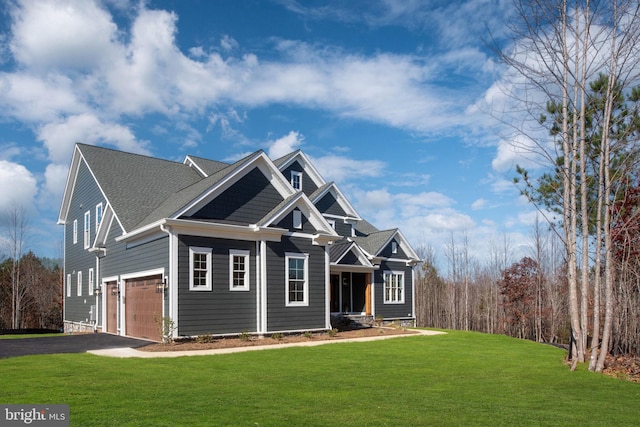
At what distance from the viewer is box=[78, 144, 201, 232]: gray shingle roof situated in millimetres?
19922

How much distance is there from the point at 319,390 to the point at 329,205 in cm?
1812

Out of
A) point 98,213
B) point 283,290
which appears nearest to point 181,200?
point 283,290

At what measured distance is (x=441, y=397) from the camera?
27.0 feet

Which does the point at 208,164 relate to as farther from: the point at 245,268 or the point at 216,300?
the point at 216,300

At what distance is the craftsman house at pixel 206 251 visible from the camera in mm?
16438

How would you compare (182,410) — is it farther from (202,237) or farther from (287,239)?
(287,239)

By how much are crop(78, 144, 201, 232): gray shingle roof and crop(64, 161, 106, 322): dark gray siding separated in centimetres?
96

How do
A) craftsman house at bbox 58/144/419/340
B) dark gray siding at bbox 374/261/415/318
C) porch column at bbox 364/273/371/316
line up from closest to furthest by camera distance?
craftsman house at bbox 58/144/419/340, porch column at bbox 364/273/371/316, dark gray siding at bbox 374/261/415/318

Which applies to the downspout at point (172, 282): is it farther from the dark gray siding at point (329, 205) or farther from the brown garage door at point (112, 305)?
the dark gray siding at point (329, 205)

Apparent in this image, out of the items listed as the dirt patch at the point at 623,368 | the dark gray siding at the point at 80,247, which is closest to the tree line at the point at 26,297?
the dark gray siding at the point at 80,247

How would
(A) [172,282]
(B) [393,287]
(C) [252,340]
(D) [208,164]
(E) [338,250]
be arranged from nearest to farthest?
(A) [172,282] < (C) [252,340] < (E) [338,250] < (D) [208,164] < (B) [393,287]

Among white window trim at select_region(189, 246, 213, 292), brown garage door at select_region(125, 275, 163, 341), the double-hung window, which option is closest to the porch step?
the double-hung window

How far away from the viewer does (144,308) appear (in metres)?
18.0

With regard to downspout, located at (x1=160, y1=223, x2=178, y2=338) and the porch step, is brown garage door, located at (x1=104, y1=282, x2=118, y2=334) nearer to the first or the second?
downspout, located at (x1=160, y1=223, x2=178, y2=338)
